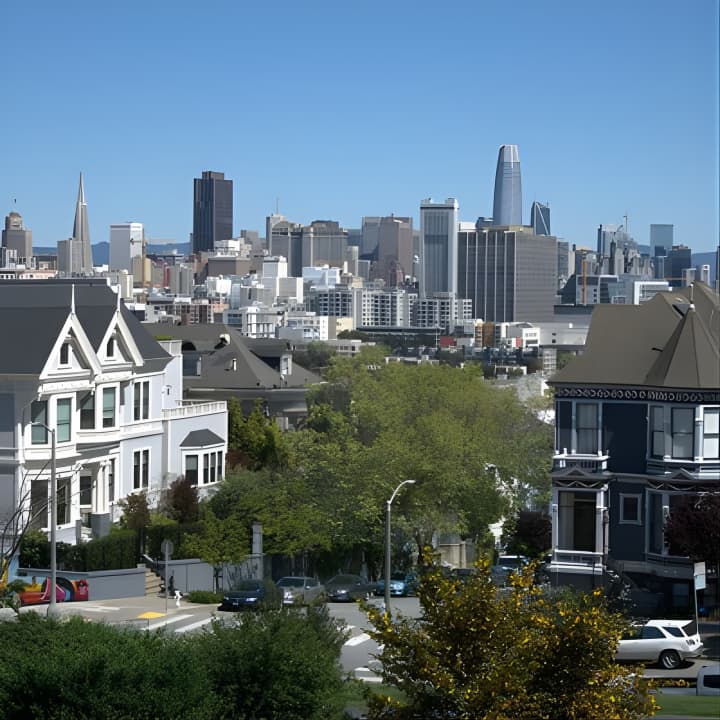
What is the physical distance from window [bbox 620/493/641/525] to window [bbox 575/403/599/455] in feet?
3.35

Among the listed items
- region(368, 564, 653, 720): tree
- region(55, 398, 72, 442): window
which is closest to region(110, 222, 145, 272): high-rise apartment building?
region(55, 398, 72, 442): window

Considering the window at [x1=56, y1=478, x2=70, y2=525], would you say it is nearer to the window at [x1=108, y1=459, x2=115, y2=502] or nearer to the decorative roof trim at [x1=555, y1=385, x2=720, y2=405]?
the window at [x1=108, y1=459, x2=115, y2=502]

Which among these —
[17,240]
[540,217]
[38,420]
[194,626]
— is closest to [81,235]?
[17,240]

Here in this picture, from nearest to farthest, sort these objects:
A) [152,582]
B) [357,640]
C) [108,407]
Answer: [357,640] < [152,582] < [108,407]

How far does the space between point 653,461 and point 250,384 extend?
23012mm

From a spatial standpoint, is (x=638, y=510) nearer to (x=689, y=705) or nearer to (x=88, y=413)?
(x=689, y=705)

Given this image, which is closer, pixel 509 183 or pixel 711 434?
pixel 711 434

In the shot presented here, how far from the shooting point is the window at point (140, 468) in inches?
1275

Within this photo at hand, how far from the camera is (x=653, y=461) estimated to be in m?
26.3

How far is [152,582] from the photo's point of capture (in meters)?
27.6

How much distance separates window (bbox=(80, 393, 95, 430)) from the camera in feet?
99.7

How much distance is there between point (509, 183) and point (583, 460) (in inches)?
1984

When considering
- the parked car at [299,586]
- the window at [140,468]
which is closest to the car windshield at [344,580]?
the parked car at [299,586]

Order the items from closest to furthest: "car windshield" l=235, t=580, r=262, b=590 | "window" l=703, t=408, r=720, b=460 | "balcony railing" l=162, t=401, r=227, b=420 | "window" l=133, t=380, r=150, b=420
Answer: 1. "car windshield" l=235, t=580, r=262, b=590
2. "window" l=703, t=408, r=720, b=460
3. "window" l=133, t=380, r=150, b=420
4. "balcony railing" l=162, t=401, r=227, b=420
